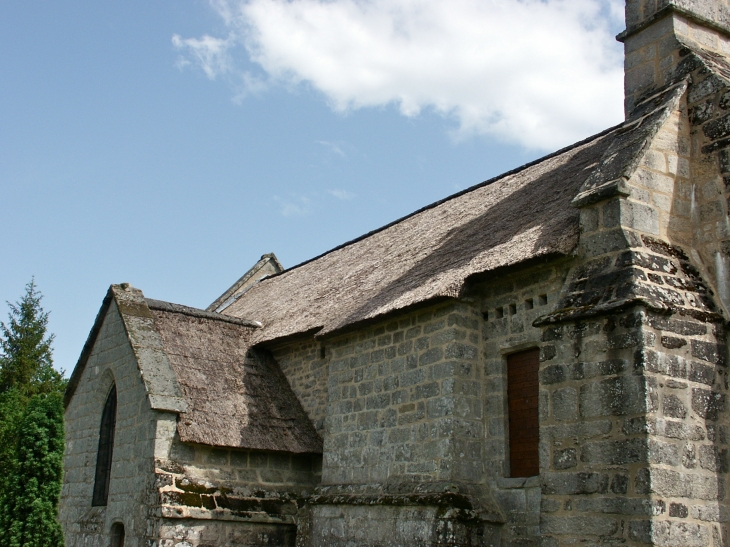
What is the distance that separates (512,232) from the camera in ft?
32.8

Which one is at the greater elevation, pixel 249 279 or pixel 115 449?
pixel 249 279

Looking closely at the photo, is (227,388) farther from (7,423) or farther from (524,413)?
(7,423)

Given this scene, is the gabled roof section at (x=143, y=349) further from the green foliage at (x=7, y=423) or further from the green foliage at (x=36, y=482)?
the green foliage at (x=7, y=423)

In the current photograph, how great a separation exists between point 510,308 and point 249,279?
1197 cm

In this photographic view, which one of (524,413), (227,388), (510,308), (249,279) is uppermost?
(249,279)

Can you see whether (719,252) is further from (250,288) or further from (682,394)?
(250,288)

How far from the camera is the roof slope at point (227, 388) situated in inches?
471

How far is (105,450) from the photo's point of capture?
13.5m

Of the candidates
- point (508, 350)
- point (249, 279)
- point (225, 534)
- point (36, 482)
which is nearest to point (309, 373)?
point (225, 534)

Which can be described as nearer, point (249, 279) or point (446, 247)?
point (446, 247)

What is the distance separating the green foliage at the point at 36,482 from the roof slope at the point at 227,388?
2.40 meters

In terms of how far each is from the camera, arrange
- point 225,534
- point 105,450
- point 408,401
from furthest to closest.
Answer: point 105,450 < point 225,534 < point 408,401

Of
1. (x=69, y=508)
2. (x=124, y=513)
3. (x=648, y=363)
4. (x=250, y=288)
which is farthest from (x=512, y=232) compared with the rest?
(x=250, y=288)

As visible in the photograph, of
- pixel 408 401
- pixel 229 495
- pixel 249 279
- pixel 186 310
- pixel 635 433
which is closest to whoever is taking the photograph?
pixel 635 433
